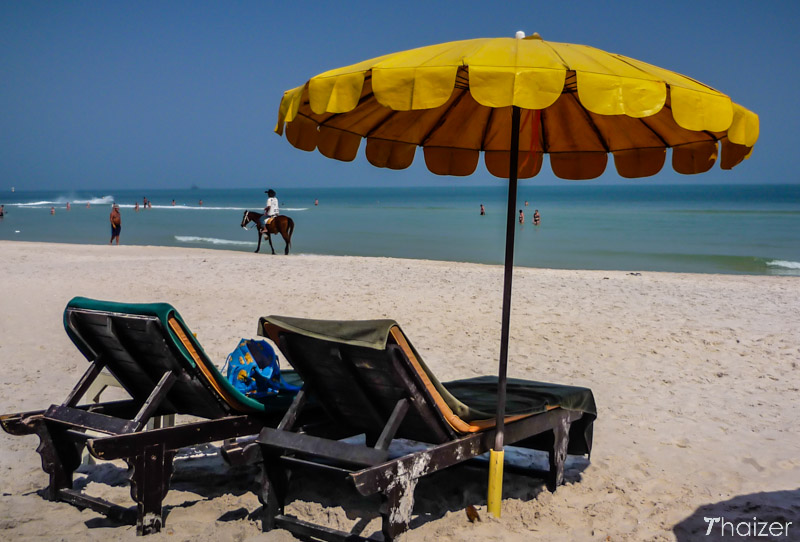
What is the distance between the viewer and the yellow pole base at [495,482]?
381 cm

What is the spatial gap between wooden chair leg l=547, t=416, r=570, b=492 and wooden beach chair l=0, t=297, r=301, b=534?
5.05ft

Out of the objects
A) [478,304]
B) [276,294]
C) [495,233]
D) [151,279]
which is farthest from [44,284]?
[495,233]

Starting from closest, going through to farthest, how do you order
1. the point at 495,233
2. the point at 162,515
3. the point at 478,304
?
the point at 162,515 < the point at 478,304 < the point at 495,233

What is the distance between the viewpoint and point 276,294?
10.4 meters

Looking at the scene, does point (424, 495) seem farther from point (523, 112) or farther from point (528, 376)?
point (528, 376)

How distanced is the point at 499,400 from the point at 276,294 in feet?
23.1

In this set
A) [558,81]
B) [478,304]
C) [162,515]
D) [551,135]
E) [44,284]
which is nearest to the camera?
[558,81]

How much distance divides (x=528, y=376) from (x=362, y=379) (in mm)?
3588

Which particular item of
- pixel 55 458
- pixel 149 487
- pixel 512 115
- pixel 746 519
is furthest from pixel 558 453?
pixel 55 458

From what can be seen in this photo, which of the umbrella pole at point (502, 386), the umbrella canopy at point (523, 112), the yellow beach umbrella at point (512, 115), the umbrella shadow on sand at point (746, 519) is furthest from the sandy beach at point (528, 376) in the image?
the umbrella canopy at point (523, 112)

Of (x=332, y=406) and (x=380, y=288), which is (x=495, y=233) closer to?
(x=380, y=288)

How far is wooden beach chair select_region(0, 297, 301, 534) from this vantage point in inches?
141

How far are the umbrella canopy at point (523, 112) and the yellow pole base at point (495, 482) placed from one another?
1785mm
